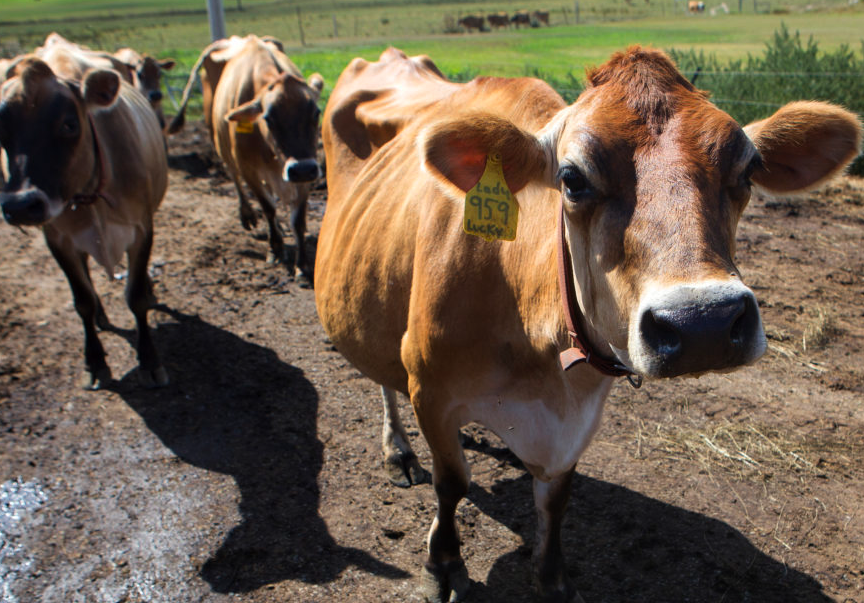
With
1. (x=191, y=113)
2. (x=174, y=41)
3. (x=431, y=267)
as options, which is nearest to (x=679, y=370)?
(x=431, y=267)

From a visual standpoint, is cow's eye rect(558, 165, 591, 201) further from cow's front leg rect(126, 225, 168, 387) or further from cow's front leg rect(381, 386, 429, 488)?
cow's front leg rect(126, 225, 168, 387)

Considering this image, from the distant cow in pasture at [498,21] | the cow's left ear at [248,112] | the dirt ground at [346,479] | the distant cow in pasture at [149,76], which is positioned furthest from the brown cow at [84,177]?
the distant cow in pasture at [498,21]

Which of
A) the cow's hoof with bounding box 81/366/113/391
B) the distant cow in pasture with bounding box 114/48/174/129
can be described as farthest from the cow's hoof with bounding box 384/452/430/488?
the distant cow in pasture with bounding box 114/48/174/129

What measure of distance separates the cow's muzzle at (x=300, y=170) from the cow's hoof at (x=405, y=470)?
312 centimetres

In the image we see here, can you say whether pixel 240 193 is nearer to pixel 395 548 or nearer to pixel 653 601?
pixel 395 548

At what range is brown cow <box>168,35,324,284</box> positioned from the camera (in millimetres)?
6379

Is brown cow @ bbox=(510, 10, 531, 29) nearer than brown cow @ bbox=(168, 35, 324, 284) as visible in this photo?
No

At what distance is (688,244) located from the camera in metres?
1.73

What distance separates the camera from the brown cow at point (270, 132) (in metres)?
6.38

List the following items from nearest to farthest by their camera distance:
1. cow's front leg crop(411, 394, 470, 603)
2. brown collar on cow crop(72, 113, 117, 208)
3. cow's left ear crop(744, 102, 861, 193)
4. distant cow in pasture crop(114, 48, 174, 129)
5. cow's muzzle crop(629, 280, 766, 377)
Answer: cow's muzzle crop(629, 280, 766, 377)
cow's left ear crop(744, 102, 861, 193)
cow's front leg crop(411, 394, 470, 603)
brown collar on cow crop(72, 113, 117, 208)
distant cow in pasture crop(114, 48, 174, 129)

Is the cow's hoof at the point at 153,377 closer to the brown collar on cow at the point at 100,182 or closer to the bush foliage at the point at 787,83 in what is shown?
the brown collar on cow at the point at 100,182

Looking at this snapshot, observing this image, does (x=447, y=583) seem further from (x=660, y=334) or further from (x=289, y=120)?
(x=289, y=120)

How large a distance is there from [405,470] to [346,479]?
0.99ft

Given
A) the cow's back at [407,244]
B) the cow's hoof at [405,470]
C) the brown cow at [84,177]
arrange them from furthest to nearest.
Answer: the brown cow at [84,177], the cow's hoof at [405,470], the cow's back at [407,244]
